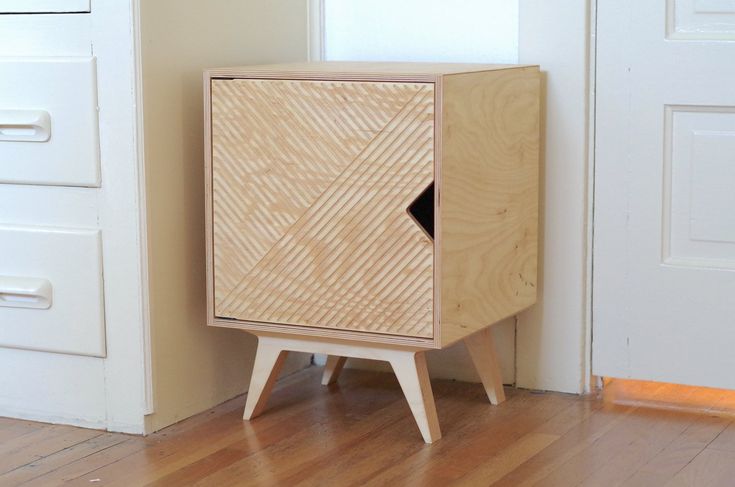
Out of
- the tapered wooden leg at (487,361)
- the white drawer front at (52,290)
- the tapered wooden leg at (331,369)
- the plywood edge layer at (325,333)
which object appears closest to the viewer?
the plywood edge layer at (325,333)

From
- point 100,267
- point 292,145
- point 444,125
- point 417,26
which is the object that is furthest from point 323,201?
point 417,26

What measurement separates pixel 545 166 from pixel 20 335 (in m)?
0.97

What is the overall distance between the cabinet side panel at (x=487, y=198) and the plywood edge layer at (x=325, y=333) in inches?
1.8

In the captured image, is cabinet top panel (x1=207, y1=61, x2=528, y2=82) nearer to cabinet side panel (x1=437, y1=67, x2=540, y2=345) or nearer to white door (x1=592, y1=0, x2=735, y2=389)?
cabinet side panel (x1=437, y1=67, x2=540, y2=345)

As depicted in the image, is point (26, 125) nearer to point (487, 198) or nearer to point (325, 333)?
point (325, 333)

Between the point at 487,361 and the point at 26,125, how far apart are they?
2.92 feet

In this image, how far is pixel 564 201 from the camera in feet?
6.77

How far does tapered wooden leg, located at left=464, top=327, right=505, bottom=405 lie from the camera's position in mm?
2004

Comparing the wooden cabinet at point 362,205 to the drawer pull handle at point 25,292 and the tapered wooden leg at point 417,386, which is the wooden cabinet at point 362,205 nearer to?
the tapered wooden leg at point 417,386

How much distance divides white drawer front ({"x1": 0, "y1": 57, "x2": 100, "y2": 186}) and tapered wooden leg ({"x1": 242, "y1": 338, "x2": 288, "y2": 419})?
40 centimetres

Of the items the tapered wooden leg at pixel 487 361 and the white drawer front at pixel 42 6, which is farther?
the tapered wooden leg at pixel 487 361

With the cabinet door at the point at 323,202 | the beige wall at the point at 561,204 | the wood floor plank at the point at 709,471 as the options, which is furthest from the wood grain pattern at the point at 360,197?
the wood floor plank at the point at 709,471

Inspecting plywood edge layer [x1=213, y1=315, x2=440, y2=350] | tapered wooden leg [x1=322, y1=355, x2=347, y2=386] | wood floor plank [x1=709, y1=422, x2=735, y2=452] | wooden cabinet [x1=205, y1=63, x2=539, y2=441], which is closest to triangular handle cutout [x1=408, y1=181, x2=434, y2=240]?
wooden cabinet [x1=205, y1=63, x2=539, y2=441]

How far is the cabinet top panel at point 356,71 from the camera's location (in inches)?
67.2
